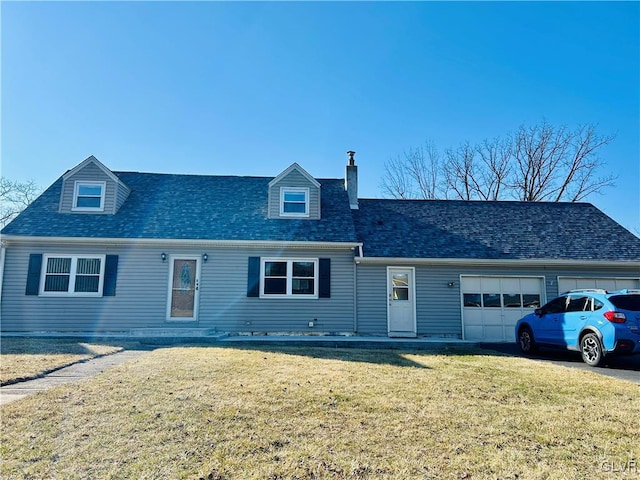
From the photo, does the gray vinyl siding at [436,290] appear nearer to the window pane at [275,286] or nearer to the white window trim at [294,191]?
the window pane at [275,286]

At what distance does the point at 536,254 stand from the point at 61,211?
15416 millimetres

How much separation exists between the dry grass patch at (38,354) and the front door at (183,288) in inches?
107

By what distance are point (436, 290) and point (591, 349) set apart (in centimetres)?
465

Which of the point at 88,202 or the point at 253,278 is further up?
the point at 88,202

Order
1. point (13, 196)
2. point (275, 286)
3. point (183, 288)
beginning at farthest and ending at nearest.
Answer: point (13, 196)
point (275, 286)
point (183, 288)

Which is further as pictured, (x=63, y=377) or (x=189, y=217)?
(x=189, y=217)

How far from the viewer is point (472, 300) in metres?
12.3

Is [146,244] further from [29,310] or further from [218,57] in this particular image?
[218,57]

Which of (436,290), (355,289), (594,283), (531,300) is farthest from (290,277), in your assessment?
(594,283)

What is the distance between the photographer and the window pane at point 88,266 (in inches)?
459

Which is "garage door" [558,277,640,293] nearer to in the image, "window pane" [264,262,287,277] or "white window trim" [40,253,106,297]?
"window pane" [264,262,287,277]

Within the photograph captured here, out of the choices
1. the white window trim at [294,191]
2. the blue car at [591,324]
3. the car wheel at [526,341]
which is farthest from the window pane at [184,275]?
the blue car at [591,324]

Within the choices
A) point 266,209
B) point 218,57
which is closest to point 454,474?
point 218,57

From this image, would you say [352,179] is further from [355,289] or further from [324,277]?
[355,289]
